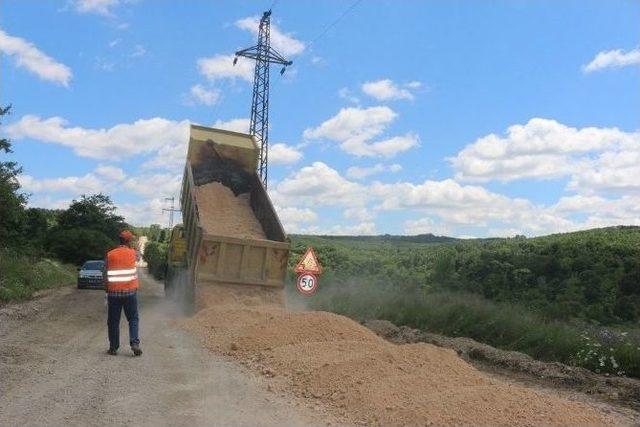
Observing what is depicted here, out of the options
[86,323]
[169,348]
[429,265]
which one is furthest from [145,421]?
[429,265]

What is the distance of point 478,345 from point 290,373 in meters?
4.53

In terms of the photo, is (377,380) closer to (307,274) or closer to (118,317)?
(118,317)

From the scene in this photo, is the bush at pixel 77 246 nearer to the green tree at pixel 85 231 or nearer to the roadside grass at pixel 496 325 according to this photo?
the green tree at pixel 85 231

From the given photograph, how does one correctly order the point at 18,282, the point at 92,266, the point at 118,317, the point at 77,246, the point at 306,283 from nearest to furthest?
the point at 118,317 → the point at 306,283 → the point at 18,282 → the point at 92,266 → the point at 77,246

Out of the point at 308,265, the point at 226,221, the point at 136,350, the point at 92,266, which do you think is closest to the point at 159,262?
the point at 92,266

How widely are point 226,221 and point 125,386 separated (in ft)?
28.5

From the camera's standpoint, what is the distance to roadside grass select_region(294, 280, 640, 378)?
927 centimetres

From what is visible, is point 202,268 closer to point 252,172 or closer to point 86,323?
point 86,323

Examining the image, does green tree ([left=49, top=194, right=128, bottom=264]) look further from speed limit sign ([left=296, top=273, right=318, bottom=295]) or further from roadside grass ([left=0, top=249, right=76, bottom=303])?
speed limit sign ([left=296, top=273, right=318, bottom=295])

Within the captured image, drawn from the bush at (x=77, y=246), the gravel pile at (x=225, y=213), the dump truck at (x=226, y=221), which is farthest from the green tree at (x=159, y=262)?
the gravel pile at (x=225, y=213)

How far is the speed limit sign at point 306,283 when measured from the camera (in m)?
11.9

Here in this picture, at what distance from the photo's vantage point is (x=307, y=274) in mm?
12062

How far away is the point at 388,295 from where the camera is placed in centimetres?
1686

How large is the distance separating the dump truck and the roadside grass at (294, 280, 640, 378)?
3285mm
